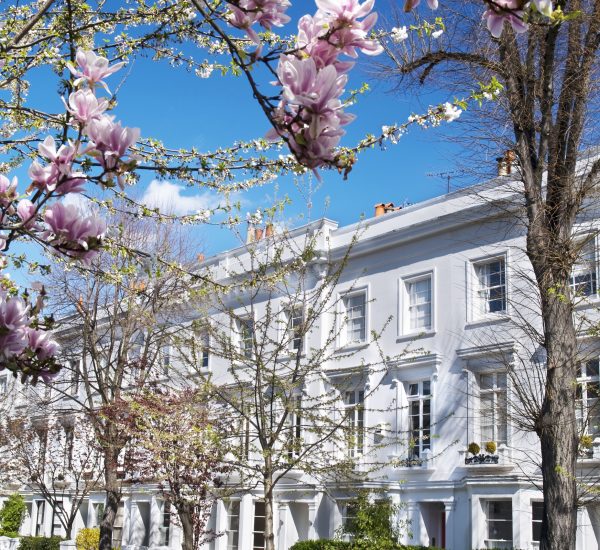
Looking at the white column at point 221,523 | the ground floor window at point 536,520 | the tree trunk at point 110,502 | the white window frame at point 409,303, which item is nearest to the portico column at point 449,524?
the ground floor window at point 536,520

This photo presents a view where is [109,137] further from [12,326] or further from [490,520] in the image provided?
[490,520]

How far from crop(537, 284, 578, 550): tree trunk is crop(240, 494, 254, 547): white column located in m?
16.9

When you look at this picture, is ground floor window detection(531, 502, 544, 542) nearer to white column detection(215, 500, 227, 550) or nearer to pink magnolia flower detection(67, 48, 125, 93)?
white column detection(215, 500, 227, 550)

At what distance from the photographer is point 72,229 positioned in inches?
135

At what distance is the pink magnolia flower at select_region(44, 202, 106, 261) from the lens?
3.39 meters

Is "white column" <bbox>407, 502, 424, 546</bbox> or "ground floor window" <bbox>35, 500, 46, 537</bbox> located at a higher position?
"white column" <bbox>407, 502, 424, 546</bbox>

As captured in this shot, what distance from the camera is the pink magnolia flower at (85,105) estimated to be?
310 cm

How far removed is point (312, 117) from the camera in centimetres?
273

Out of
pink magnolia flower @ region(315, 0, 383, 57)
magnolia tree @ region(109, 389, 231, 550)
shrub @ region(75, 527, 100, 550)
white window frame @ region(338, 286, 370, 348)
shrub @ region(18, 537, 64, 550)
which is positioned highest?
white window frame @ region(338, 286, 370, 348)

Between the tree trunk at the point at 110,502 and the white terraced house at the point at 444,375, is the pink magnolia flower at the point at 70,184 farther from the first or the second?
the tree trunk at the point at 110,502

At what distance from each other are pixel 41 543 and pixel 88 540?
11.3 feet

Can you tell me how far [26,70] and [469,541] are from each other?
16.6 metres

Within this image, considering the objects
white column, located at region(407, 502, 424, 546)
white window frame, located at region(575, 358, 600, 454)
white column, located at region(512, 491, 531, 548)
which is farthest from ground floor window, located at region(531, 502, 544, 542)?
white column, located at region(407, 502, 424, 546)

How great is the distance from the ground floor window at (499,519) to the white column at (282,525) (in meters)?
8.03
